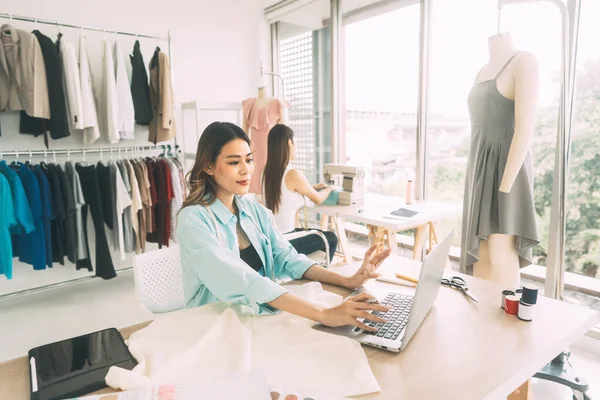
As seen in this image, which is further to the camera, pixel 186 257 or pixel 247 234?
pixel 247 234

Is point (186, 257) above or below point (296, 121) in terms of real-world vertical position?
below

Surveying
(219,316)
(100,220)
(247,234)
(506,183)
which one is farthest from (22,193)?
(506,183)

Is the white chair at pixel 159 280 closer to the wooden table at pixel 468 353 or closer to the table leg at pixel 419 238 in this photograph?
the wooden table at pixel 468 353

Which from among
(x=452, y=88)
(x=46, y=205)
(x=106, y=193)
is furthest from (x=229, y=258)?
(x=452, y=88)

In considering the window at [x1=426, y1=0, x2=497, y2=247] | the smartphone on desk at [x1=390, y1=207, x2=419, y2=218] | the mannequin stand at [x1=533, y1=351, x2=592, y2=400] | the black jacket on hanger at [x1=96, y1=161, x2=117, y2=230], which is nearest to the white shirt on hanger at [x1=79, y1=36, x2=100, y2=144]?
the black jacket on hanger at [x1=96, y1=161, x2=117, y2=230]

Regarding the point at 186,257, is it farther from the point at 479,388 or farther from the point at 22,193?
the point at 22,193

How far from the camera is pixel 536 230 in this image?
2043mm

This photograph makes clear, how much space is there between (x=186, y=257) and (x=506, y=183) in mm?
1568

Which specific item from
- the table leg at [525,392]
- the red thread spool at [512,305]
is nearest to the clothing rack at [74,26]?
the red thread spool at [512,305]

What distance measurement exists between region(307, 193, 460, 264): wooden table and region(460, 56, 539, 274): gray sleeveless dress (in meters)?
0.38

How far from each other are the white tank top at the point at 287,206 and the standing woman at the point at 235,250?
1.28 m

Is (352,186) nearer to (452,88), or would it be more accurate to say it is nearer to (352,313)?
(452,88)

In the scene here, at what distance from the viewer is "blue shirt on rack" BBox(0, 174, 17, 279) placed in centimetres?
271

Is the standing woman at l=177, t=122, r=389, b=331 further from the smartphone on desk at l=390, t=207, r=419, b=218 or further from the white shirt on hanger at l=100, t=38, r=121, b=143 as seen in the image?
the white shirt on hanger at l=100, t=38, r=121, b=143
